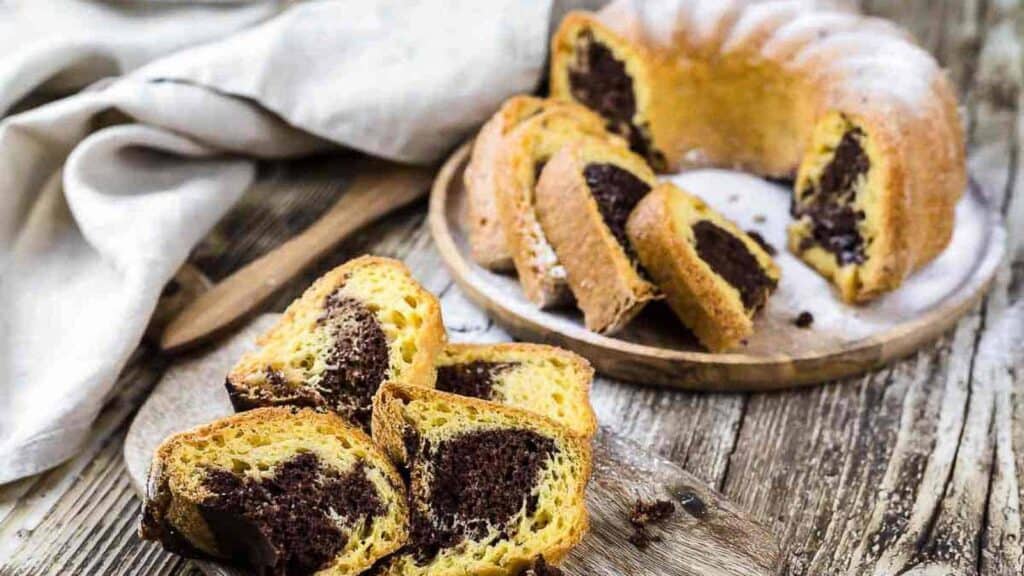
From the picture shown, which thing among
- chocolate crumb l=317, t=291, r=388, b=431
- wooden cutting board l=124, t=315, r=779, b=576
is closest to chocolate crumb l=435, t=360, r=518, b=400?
chocolate crumb l=317, t=291, r=388, b=431

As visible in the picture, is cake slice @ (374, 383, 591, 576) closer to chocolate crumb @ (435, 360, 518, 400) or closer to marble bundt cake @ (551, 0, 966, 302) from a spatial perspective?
chocolate crumb @ (435, 360, 518, 400)

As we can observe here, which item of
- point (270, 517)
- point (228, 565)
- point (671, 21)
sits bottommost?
point (228, 565)

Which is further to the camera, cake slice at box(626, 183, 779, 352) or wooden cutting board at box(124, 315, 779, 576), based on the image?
cake slice at box(626, 183, 779, 352)

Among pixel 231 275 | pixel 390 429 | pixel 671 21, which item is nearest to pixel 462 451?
pixel 390 429

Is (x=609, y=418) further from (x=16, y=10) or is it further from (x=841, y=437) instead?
(x=16, y=10)

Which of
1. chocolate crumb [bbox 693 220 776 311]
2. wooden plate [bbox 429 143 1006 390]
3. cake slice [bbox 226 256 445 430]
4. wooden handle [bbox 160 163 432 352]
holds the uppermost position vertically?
cake slice [bbox 226 256 445 430]

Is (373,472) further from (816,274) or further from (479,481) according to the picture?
(816,274)
